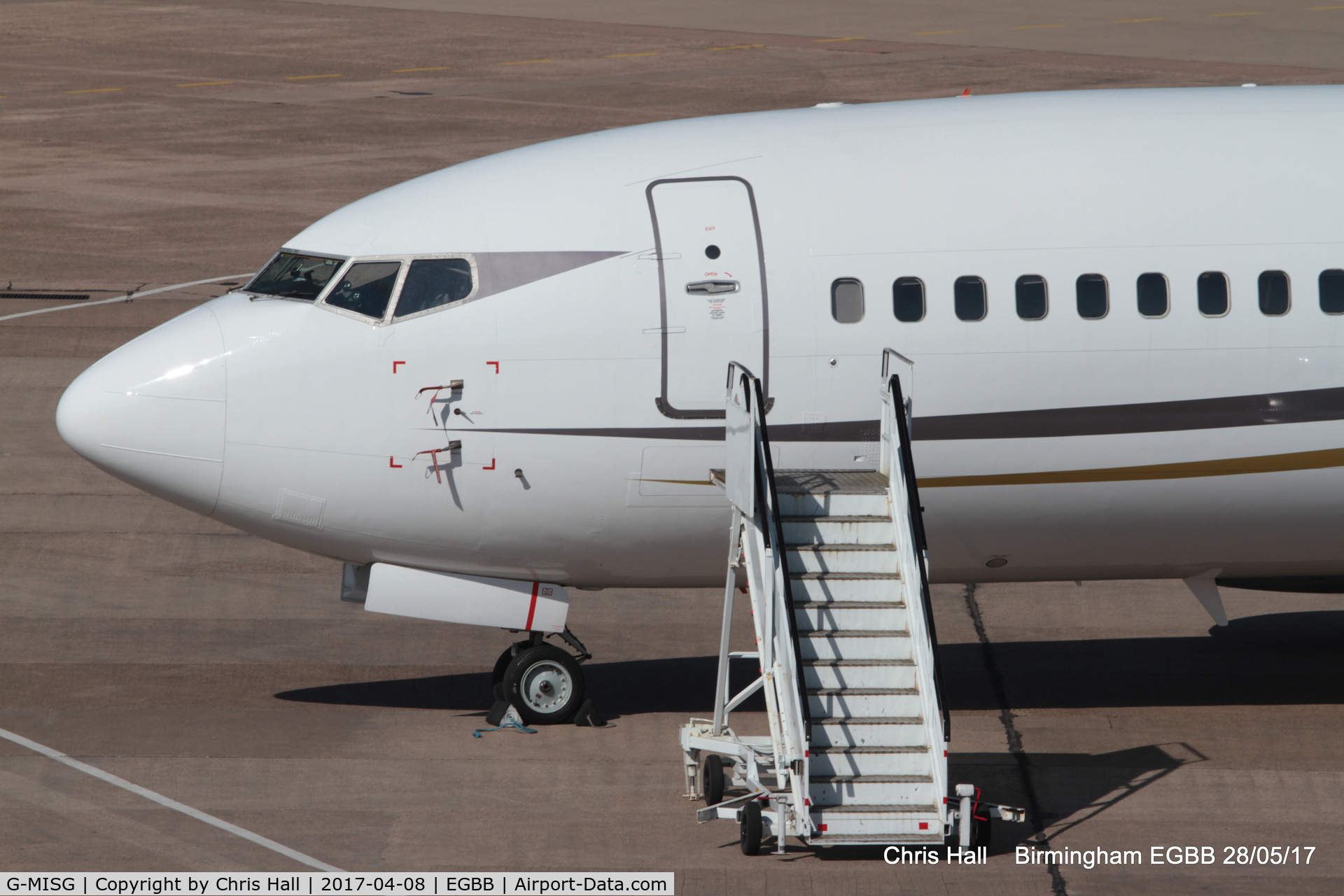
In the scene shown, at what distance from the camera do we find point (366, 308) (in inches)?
562

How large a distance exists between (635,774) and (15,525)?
10544 mm

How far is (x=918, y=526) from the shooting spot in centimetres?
1277

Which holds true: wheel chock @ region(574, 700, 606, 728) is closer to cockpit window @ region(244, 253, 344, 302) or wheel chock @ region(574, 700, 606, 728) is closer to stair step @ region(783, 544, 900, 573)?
stair step @ region(783, 544, 900, 573)

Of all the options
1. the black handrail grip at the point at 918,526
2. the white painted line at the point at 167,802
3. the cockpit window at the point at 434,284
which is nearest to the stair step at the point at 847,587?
the black handrail grip at the point at 918,526

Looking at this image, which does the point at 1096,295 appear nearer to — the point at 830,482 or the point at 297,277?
the point at 830,482

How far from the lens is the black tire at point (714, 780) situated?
44.0ft

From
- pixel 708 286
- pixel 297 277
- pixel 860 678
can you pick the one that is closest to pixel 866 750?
pixel 860 678

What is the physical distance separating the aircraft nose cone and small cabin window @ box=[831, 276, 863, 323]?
508cm

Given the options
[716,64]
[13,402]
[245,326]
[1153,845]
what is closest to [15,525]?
[13,402]

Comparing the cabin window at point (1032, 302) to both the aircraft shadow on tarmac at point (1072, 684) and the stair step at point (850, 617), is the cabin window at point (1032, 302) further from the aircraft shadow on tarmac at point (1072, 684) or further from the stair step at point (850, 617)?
the aircraft shadow on tarmac at point (1072, 684)

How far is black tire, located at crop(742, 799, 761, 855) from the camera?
1266cm

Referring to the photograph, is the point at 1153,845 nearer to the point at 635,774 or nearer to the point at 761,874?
the point at 761,874

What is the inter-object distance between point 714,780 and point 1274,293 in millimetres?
6107

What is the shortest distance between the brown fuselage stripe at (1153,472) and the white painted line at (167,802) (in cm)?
580
